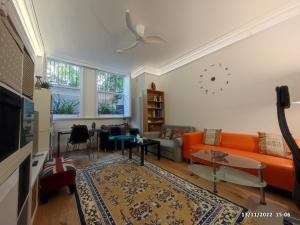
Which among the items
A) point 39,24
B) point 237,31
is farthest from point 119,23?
point 237,31

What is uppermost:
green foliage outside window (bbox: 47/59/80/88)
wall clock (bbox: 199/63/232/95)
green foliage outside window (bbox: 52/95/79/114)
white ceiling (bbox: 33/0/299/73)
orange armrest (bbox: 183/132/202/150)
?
white ceiling (bbox: 33/0/299/73)

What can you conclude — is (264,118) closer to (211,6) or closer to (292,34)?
(292,34)

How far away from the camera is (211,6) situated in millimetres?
2391

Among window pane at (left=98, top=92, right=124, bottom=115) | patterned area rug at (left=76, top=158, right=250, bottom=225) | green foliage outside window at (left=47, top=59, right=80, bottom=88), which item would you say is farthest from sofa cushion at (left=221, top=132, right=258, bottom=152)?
green foliage outside window at (left=47, top=59, right=80, bottom=88)

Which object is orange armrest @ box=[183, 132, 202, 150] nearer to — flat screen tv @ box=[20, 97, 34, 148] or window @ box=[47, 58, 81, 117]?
flat screen tv @ box=[20, 97, 34, 148]

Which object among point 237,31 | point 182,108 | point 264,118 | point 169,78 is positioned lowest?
point 264,118

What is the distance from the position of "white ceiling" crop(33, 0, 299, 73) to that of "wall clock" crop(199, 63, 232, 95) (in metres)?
0.65

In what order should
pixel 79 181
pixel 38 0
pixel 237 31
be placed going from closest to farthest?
pixel 38 0, pixel 79 181, pixel 237 31

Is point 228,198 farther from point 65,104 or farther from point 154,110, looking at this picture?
point 65,104

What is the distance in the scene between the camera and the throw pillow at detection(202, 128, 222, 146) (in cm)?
325

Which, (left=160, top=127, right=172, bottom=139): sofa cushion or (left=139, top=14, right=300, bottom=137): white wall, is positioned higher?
(left=139, top=14, right=300, bottom=137): white wall

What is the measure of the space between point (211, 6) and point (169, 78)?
2686mm

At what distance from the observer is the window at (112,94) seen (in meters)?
5.27

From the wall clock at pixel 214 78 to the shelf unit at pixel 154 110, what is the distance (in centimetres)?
160
